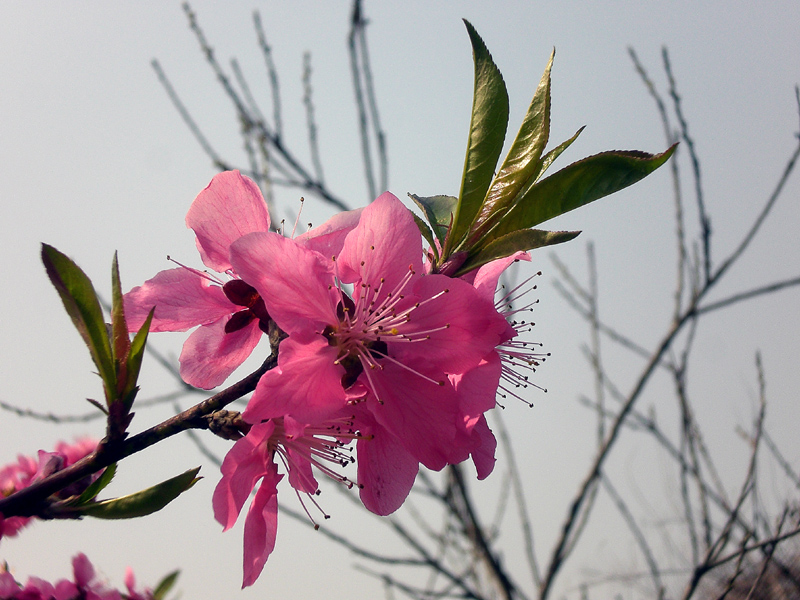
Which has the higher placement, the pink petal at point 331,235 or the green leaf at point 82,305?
the pink petal at point 331,235

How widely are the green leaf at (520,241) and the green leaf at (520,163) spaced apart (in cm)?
7

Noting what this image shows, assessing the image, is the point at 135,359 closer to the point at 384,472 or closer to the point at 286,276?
the point at 286,276

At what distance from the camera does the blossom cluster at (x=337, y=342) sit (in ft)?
2.77

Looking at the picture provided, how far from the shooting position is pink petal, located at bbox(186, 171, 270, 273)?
101 cm

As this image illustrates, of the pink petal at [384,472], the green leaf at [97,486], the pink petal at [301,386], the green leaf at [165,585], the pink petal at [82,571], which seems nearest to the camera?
the pink petal at [301,386]

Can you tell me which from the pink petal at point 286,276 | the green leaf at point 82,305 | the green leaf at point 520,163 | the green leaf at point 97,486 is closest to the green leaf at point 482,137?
the green leaf at point 520,163

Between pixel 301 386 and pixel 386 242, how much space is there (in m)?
0.27

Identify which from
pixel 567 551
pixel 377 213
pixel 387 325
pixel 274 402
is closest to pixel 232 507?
pixel 274 402

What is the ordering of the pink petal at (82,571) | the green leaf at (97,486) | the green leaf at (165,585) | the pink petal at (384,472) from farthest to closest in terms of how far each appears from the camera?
the green leaf at (165,585) → the pink petal at (82,571) → the pink petal at (384,472) → the green leaf at (97,486)

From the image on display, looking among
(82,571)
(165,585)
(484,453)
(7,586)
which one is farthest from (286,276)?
(165,585)

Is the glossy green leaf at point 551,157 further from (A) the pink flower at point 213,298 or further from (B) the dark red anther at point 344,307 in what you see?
(A) the pink flower at point 213,298

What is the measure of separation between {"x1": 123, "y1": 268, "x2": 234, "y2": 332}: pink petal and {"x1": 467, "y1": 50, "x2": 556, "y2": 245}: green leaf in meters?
0.48

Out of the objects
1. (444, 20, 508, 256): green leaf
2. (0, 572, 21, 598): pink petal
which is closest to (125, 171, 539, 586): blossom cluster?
(444, 20, 508, 256): green leaf

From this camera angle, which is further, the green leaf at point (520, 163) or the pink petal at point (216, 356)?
the pink petal at point (216, 356)
